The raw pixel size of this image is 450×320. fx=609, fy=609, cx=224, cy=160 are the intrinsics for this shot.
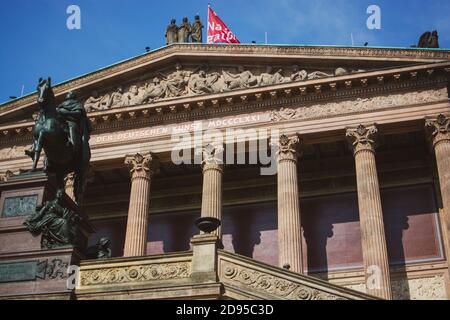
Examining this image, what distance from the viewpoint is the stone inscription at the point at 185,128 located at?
2853 cm

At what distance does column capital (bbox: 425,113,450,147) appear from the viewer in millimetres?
25641

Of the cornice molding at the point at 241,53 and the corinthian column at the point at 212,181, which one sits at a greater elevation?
the cornice molding at the point at 241,53

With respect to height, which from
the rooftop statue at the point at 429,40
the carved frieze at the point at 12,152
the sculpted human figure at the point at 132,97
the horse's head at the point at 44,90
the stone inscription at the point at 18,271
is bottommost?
the stone inscription at the point at 18,271

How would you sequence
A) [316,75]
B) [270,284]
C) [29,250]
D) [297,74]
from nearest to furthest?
[29,250], [270,284], [316,75], [297,74]

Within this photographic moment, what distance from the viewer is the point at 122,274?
1359 centimetres

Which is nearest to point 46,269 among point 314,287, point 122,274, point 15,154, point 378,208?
point 122,274

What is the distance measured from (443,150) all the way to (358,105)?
4218mm

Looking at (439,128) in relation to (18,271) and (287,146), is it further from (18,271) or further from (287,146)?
(18,271)

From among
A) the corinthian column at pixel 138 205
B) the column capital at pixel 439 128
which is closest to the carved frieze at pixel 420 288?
the column capital at pixel 439 128

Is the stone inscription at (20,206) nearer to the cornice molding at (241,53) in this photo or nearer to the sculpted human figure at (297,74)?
the sculpted human figure at (297,74)

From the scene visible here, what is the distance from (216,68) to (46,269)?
19810mm

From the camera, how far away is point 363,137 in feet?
87.1

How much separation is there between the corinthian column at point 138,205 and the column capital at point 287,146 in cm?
623

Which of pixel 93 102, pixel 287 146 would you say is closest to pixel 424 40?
pixel 287 146
